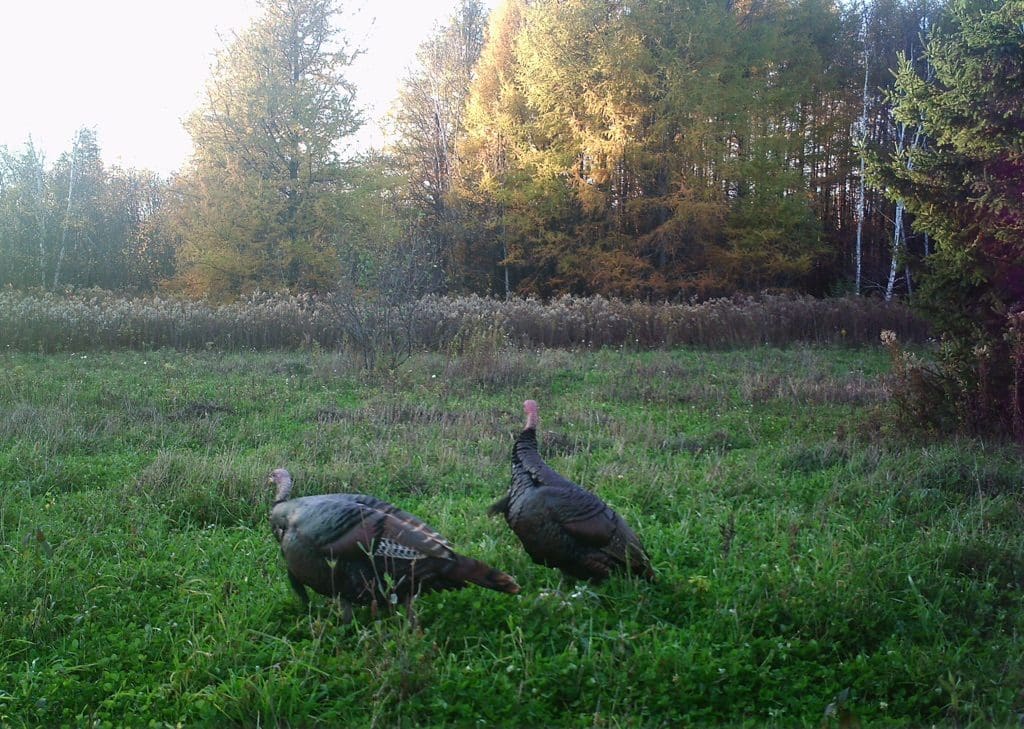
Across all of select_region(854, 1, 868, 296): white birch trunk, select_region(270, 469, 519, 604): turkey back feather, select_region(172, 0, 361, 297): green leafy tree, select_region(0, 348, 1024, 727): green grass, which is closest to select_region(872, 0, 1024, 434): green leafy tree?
select_region(0, 348, 1024, 727): green grass

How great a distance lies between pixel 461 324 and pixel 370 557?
1216 centimetres

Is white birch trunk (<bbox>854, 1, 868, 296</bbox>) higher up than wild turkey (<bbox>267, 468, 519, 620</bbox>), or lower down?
higher up

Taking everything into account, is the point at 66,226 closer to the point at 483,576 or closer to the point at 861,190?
the point at 861,190

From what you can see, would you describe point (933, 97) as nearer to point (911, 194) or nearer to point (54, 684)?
point (911, 194)

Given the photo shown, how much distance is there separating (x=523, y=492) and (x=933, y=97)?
646 centimetres

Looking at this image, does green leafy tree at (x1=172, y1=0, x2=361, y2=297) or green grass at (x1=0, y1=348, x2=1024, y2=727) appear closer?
green grass at (x1=0, y1=348, x2=1024, y2=727)

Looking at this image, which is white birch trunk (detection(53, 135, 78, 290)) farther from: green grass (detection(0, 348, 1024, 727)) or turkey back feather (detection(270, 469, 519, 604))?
turkey back feather (detection(270, 469, 519, 604))

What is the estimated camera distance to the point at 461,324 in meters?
15.7

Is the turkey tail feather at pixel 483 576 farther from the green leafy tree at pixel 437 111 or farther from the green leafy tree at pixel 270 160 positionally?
the green leafy tree at pixel 437 111

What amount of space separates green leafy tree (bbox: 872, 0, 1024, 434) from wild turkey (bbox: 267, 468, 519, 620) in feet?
19.5

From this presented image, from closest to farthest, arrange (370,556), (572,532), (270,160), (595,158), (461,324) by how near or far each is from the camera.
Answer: (370,556) → (572,532) → (461,324) → (270,160) → (595,158)

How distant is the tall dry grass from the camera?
50.6 feet

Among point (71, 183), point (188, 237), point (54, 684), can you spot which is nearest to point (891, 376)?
point (54, 684)

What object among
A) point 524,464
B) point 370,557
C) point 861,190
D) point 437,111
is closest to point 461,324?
point 524,464
